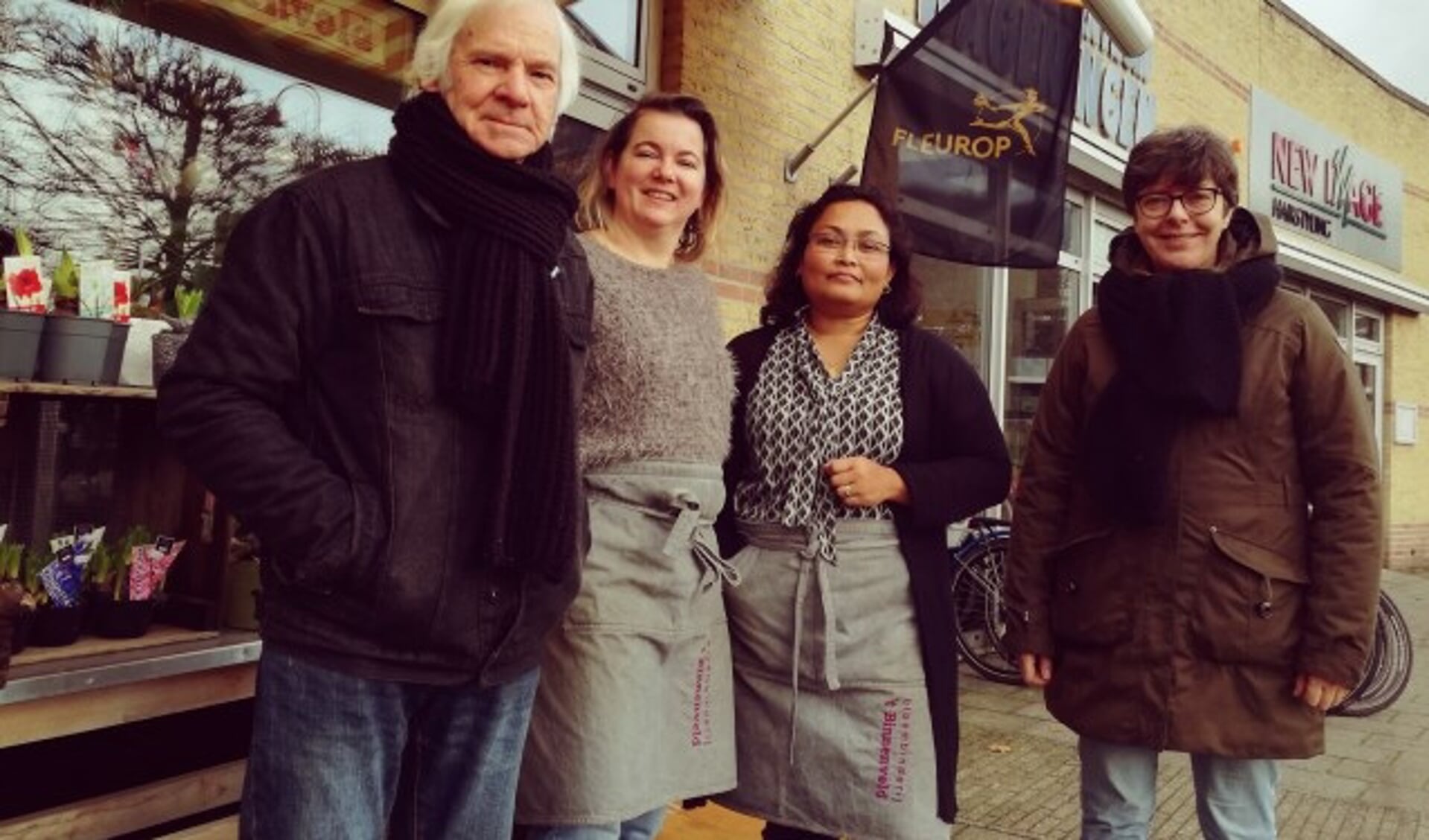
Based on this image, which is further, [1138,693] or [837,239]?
[837,239]

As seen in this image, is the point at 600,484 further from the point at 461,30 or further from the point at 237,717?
the point at 237,717

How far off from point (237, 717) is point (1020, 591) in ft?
8.26

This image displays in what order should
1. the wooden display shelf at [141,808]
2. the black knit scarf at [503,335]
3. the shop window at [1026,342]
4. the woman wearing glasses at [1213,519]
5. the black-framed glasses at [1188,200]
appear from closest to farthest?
the black knit scarf at [503,335] → the woman wearing glasses at [1213,519] → the black-framed glasses at [1188,200] → the wooden display shelf at [141,808] → the shop window at [1026,342]

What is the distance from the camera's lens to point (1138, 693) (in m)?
2.49

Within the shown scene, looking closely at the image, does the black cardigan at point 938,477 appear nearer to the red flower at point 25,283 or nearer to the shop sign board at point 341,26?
the red flower at point 25,283

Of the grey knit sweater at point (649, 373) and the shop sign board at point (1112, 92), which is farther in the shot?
the shop sign board at point (1112, 92)

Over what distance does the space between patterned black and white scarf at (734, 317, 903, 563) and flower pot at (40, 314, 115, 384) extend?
1.80m

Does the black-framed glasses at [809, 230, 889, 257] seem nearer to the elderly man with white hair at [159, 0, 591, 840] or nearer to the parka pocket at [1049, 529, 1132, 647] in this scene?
the parka pocket at [1049, 529, 1132, 647]

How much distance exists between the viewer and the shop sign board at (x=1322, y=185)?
11984mm

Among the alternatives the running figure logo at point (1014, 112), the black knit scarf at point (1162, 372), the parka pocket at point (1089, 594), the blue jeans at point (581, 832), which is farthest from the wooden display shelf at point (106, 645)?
the running figure logo at point (1014, 112)

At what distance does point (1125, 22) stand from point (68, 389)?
441cm

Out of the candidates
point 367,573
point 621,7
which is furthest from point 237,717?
point 621,7

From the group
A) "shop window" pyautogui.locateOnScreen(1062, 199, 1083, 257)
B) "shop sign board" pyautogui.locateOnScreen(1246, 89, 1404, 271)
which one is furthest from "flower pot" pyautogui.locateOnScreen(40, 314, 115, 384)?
"shop sign board" pyautogui.locateOnScreen(1246, 89, 1404, 271)

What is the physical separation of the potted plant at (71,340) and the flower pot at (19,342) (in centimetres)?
2
